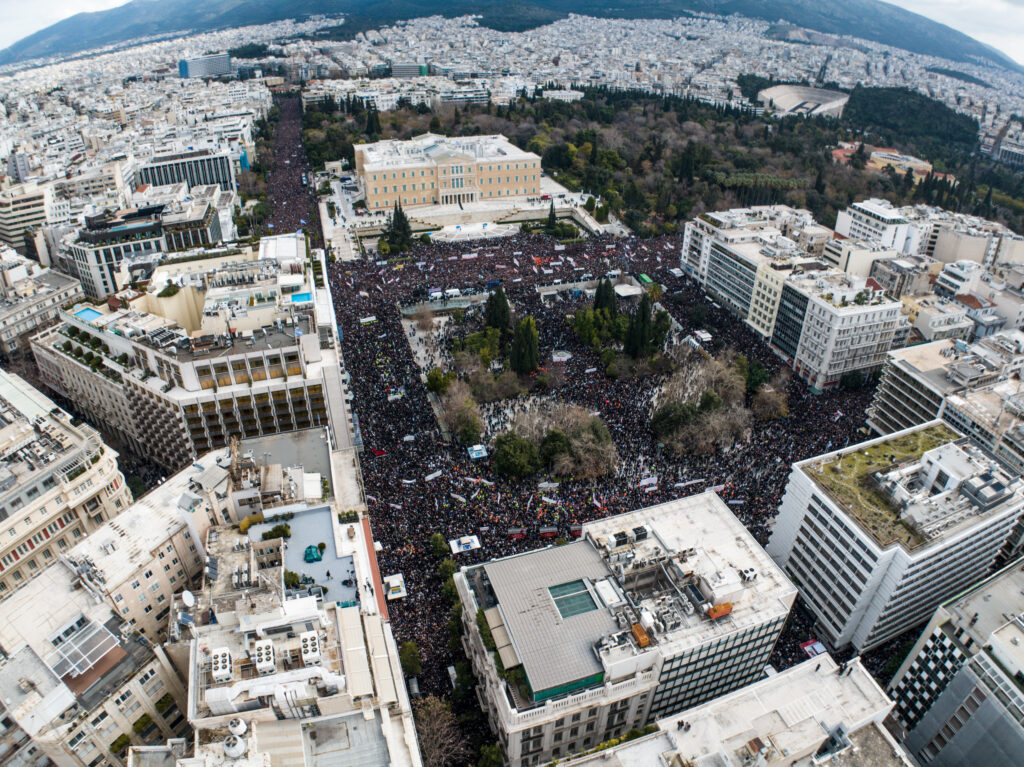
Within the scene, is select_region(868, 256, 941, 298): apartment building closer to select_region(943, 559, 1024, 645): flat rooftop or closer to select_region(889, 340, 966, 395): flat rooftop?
select_region(889, 340, 966, 395): flat rooftop

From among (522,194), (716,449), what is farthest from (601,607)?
(522,194)

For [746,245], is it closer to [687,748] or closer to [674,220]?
[674,220]

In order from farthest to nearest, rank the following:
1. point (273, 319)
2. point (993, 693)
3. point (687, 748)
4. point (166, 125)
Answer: point (166, 125), point (273, 319), point (993, 693), point (687, 748)

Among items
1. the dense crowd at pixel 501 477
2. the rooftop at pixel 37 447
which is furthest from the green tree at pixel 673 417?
the rooftop at pixel 37 447

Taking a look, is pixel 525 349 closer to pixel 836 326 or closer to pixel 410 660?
pixel 836 326

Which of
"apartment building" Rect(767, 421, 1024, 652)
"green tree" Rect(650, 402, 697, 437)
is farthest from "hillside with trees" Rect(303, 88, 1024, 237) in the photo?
"apartment building" Rect(767, 421, 1024, 652)

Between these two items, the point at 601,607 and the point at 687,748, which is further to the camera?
the point at 601,607
